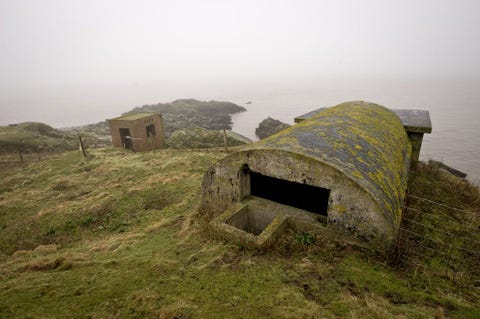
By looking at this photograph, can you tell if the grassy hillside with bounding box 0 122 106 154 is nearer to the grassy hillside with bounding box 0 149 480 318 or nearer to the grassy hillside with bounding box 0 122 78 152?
the grassy hillside with bounding box 0 122 78 152

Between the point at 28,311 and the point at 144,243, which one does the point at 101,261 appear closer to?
the point at 144,243

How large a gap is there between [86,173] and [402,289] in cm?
1687

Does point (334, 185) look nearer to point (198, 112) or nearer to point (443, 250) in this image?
point (443, 250)

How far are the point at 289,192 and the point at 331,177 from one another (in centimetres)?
329

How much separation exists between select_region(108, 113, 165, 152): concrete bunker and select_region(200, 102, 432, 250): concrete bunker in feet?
50.4

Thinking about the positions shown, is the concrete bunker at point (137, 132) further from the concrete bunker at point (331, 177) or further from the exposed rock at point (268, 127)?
the exposed rock at point (268, 127)

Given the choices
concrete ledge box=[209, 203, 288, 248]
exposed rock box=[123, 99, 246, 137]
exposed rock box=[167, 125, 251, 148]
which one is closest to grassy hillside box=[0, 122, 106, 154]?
exposed rock box=[167, 125, 251, 148]

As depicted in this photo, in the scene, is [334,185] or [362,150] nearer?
[334,185]

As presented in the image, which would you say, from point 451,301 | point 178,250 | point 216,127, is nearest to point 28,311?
point 178,250

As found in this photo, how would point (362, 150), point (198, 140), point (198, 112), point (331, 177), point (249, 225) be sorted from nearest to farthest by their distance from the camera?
1. point (331, 177)
2. point (362, 150)
3. point (249, 225)
4. point (198, 140)
5. point (198, 112)

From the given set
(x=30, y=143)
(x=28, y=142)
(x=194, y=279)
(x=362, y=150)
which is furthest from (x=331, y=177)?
(x=28, y=142)

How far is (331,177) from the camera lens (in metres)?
4.96

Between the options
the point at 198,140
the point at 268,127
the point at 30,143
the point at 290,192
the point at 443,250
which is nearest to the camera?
the point at 443,250

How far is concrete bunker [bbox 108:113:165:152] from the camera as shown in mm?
20344
